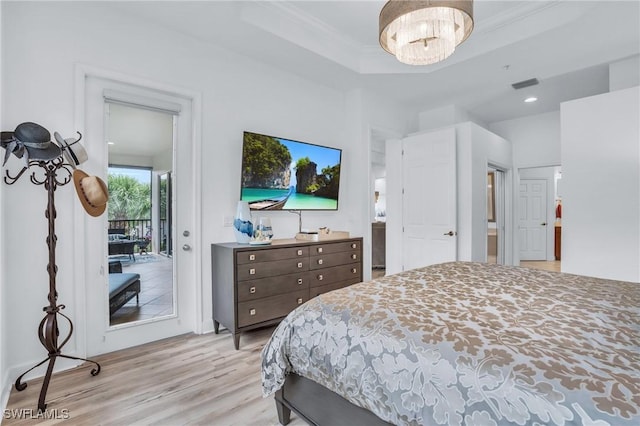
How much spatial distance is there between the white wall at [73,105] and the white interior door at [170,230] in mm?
106

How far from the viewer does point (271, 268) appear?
9.32ft

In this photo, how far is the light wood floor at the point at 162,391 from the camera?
1.78 metres

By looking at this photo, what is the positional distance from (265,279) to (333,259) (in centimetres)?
83

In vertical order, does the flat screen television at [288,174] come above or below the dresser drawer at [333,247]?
above

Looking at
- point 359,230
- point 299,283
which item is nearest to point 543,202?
point 359,230

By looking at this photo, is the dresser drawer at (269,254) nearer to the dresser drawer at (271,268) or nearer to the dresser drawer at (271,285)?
the dresser drawer at (271,268)

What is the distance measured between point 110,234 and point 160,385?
4.21ft

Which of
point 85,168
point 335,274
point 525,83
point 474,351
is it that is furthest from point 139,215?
point 525,83

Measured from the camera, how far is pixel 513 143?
5.71 meters

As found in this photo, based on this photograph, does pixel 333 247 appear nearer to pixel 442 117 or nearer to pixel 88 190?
pixel 88 190

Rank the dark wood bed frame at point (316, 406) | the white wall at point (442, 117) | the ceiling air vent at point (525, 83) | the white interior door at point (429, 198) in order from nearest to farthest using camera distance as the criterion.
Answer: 1. the dark wood bed frame at point (316, 406)
2. the ceiling air vent at point (525, 83)
3. the white interior door at point (429, 198)
4. the white wall at point (442, 117)

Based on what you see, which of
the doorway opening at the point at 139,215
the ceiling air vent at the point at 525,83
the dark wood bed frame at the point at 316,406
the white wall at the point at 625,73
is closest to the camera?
the dark wood bed frame at the point at 316,406

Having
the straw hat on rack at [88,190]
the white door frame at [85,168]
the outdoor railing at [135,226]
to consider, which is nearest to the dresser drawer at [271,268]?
the white door frame at [85,168]

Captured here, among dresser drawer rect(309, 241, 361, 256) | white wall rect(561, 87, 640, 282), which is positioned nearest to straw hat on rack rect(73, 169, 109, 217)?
dresser drawer rect(309, 241, 361, 256)
